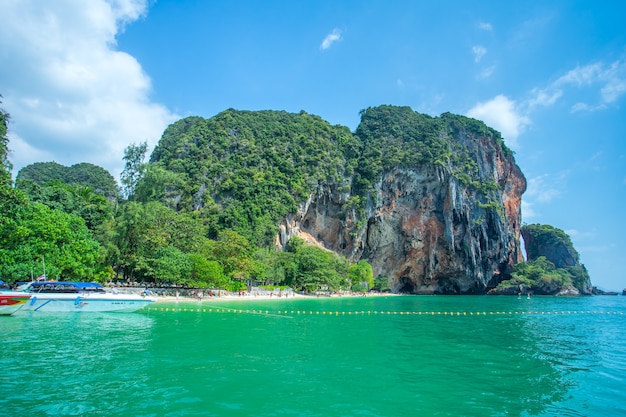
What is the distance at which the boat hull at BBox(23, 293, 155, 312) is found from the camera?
2350cm

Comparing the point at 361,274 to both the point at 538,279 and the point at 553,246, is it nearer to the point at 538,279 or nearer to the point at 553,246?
the point at 538,279

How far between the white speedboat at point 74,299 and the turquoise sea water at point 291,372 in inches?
114

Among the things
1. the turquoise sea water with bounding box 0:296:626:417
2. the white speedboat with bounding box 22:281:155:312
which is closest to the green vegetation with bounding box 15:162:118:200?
the white speedboat with bounding box 22:281:155:312

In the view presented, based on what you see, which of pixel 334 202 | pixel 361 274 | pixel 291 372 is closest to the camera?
pixel 291 372

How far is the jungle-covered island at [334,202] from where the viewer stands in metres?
55.8

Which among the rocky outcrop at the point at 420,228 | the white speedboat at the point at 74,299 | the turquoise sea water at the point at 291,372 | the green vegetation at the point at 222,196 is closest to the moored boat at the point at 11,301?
the white speedboat at the point at 74,299

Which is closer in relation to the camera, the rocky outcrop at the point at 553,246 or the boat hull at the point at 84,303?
the boat hull at the point at 84,303

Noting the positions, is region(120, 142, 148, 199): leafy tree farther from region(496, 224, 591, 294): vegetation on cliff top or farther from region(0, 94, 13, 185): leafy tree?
region(496, 224, 591, 294): vegetation on cliff top

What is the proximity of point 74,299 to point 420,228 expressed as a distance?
246ft

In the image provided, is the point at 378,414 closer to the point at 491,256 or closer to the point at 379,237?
the point at 379,237

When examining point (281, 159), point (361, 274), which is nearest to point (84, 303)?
point (361, 274)

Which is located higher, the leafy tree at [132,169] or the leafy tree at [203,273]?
the leafy tree at [132,169]

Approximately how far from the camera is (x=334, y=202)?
83.7m

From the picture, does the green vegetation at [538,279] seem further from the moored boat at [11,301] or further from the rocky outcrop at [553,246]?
the moored boat at [11,301]
